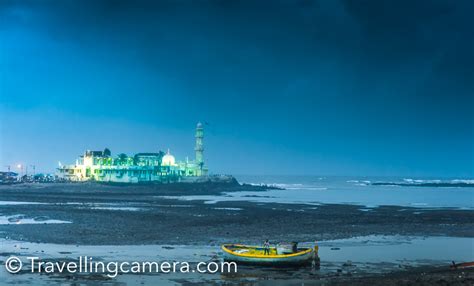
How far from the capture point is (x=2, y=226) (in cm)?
4247

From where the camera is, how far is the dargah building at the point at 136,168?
13625cm

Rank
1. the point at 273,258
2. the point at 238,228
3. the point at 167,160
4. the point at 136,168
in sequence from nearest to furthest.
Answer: the point at 273,258
the point at 238,228
the point at 136,168
the point at 167,160

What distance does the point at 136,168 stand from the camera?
136 metres

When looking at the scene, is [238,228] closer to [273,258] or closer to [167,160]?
[273,258]

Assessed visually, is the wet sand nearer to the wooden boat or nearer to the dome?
the wooden boat

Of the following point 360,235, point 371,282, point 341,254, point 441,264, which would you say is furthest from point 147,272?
point 360,235

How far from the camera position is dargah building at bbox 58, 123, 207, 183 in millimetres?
136250

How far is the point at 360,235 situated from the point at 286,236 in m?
5.40

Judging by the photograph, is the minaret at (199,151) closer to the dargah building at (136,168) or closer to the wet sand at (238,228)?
the dargah building at (136,168)

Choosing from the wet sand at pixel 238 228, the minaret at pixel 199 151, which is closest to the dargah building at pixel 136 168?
the minaret at pixel 199 151

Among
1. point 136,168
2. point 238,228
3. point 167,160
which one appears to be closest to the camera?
point 238,228

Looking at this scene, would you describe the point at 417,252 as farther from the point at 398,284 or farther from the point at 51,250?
the point at 51,250

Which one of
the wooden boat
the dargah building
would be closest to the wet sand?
the wooden boat

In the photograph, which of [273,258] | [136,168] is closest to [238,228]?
[273,258]
